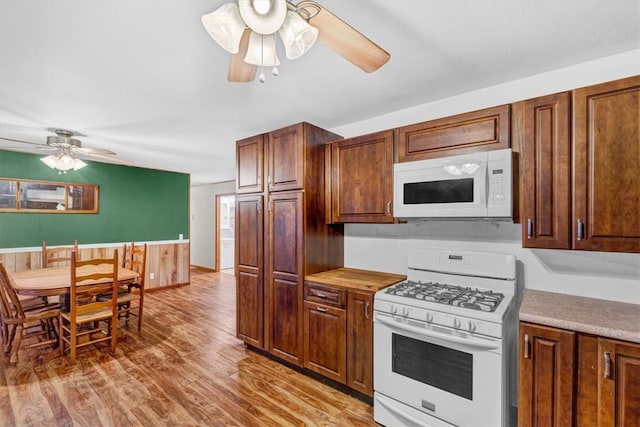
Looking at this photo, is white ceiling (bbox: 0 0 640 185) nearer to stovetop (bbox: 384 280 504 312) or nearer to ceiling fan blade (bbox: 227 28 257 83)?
ceiling fan blade (bbox: 227 28 257 83)

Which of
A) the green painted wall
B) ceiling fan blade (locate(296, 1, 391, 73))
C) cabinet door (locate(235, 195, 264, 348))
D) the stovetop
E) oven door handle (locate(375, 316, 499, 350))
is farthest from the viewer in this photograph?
the green painted wall

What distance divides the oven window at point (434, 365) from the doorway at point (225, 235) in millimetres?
5944

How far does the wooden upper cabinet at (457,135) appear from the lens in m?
1.93

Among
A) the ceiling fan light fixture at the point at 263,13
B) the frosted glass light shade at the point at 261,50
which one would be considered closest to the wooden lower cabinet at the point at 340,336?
the frosted glass light shade at the point at 261,50

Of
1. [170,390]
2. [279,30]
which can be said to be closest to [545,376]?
[279,30]

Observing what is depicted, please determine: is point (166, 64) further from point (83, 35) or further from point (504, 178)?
point (504, 178)

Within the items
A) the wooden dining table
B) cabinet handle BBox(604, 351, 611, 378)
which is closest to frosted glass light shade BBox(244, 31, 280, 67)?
cabinet handle BBox(604, 351, 611, 378)

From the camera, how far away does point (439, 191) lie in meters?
2.09

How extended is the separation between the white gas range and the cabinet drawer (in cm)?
36

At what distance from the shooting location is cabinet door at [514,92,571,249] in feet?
5.57

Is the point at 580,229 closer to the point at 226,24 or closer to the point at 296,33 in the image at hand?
the point at 296,33

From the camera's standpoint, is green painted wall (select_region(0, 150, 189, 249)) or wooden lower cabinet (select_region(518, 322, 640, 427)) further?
green painted wall (select_region(0, 150, 189, 249))

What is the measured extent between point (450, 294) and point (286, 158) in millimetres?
1747

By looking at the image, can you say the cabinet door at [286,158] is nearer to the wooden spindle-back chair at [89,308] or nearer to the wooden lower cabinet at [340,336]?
the wooden lower cabinet at [340,336]
